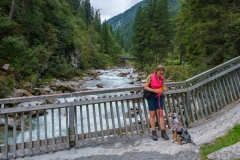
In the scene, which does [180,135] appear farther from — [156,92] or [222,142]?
[156,92]

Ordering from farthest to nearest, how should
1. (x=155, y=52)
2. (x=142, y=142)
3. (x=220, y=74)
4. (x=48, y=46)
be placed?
(x=155, y=52)
(x=48, y=46)
(x=220, y=74)
(x=142, y=142)

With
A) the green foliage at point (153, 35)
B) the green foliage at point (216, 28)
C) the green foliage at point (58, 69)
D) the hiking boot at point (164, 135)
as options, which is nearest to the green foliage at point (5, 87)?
the hiking boot at point (164, 135)

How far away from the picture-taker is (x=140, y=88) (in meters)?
5.49

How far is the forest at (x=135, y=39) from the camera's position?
9.13 m

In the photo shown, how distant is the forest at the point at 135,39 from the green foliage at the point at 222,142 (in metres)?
4.66

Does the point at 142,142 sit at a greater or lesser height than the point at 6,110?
lesser

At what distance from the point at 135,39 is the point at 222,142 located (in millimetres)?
37577

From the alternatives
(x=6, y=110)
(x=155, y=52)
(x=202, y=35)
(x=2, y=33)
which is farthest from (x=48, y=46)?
(x=6, y=110)

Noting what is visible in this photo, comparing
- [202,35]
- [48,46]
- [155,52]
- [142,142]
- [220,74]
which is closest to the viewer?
[142,142]

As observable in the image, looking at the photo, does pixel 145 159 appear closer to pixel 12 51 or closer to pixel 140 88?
pixel 140 88

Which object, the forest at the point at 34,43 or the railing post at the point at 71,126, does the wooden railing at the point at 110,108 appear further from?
the forest at the point at 34,43

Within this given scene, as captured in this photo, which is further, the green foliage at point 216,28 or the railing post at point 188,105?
the green foliage at point 216,28

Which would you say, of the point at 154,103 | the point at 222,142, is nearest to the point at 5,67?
the point at 154,103

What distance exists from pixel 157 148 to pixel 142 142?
555 millimetres
